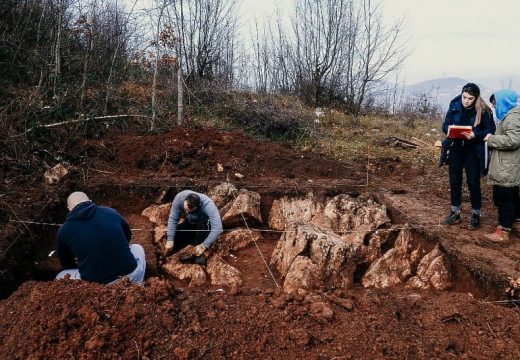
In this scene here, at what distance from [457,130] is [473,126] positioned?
172 millimetres

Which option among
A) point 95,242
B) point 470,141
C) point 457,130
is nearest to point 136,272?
point 95,242

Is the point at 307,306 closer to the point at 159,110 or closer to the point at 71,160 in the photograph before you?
the point at 71,160

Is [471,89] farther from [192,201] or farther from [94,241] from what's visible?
[94,241]

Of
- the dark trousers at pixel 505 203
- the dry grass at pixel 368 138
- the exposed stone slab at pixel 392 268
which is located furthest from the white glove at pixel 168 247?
the dry grass at pixel 368 138

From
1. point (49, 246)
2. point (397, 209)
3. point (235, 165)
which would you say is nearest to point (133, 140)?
point (235, 165)

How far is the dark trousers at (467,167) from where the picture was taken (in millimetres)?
4477

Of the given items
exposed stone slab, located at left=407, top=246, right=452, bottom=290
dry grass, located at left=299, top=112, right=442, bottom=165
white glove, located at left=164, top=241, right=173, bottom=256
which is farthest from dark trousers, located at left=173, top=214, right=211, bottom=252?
dry grass, located at left=299, top=112, right=442, bottom=165

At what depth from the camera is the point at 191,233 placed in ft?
16.8

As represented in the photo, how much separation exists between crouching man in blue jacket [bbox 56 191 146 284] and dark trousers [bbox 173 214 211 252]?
1.42m

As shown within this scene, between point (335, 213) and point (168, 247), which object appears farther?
point (335, 213)

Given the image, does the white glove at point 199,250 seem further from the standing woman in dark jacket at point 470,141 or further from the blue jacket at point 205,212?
the standing woman in dark jacket at point 470,141

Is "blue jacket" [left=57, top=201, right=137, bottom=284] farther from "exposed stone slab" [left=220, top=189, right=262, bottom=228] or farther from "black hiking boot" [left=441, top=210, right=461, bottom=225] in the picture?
"black hiking boot" [left=441, top=210, right=461, bottom=225]

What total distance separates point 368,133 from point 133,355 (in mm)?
9933

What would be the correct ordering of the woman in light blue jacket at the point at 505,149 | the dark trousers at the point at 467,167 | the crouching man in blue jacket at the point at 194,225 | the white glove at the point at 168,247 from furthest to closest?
the white glove at the point at 168,247, the crouching man in blue jacket at the point at 194,225, the dark trousers at the point at 467,167, the woman in light blue jacket at the point at 505,149
